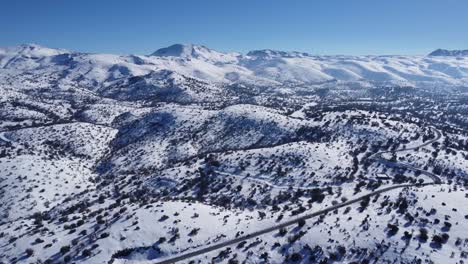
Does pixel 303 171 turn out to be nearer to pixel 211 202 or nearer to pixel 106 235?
pixel 211 202

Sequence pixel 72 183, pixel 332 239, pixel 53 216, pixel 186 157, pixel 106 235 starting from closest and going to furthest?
1. pixel 332 239
2. pixel 106 235
3. pixel 53 216
4. pixel 72 183
5. pixel 186 157

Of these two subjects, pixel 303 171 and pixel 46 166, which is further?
pixel 46 166

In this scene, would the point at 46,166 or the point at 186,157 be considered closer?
the point at 46,166

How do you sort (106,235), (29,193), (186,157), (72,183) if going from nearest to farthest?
1. (106,235)
2. (29,193)
3. (72,183)
4. (186,157)

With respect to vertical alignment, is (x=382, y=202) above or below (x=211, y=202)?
above

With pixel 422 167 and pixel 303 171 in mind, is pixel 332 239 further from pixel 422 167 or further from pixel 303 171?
pixel 422 167

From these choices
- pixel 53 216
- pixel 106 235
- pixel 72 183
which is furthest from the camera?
pixel 72 183

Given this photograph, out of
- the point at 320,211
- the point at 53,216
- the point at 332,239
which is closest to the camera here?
the point at 332,239

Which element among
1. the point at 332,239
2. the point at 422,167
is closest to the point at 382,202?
the point at 332,239

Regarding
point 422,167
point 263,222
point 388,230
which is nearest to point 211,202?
point 263,222
